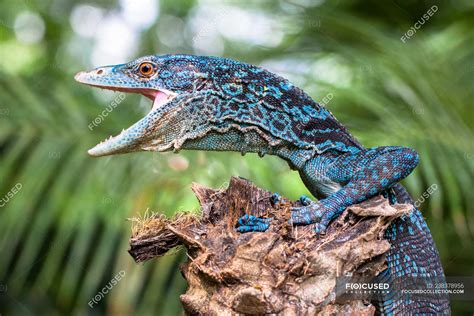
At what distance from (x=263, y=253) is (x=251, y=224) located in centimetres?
32

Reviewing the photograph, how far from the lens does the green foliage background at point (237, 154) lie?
4.93m

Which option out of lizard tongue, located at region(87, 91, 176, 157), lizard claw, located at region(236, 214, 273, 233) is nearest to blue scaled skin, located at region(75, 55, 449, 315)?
lizard tongue, located at region(87, 91, 176, 157)

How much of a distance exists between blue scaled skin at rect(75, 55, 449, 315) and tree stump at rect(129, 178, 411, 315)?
15.4 inches

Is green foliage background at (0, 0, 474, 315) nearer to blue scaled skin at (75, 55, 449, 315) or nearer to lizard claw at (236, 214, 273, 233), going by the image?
blue scaled skin at (75, 55, 449, 315)

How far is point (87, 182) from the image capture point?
16.6 feet

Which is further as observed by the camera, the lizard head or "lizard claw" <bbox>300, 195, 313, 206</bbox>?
the lizard head

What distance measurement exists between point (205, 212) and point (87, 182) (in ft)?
7.76

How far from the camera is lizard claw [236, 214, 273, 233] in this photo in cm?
286

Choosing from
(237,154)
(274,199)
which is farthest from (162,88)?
(237,154)

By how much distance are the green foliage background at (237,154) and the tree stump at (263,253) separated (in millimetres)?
1526

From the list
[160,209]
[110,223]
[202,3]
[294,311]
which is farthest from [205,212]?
[202,3]

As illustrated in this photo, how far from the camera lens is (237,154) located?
17.7 feet

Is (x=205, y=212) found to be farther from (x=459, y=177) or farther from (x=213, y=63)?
(x=459, y=177)

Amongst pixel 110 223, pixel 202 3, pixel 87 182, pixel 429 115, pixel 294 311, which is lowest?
pixel 294 311
